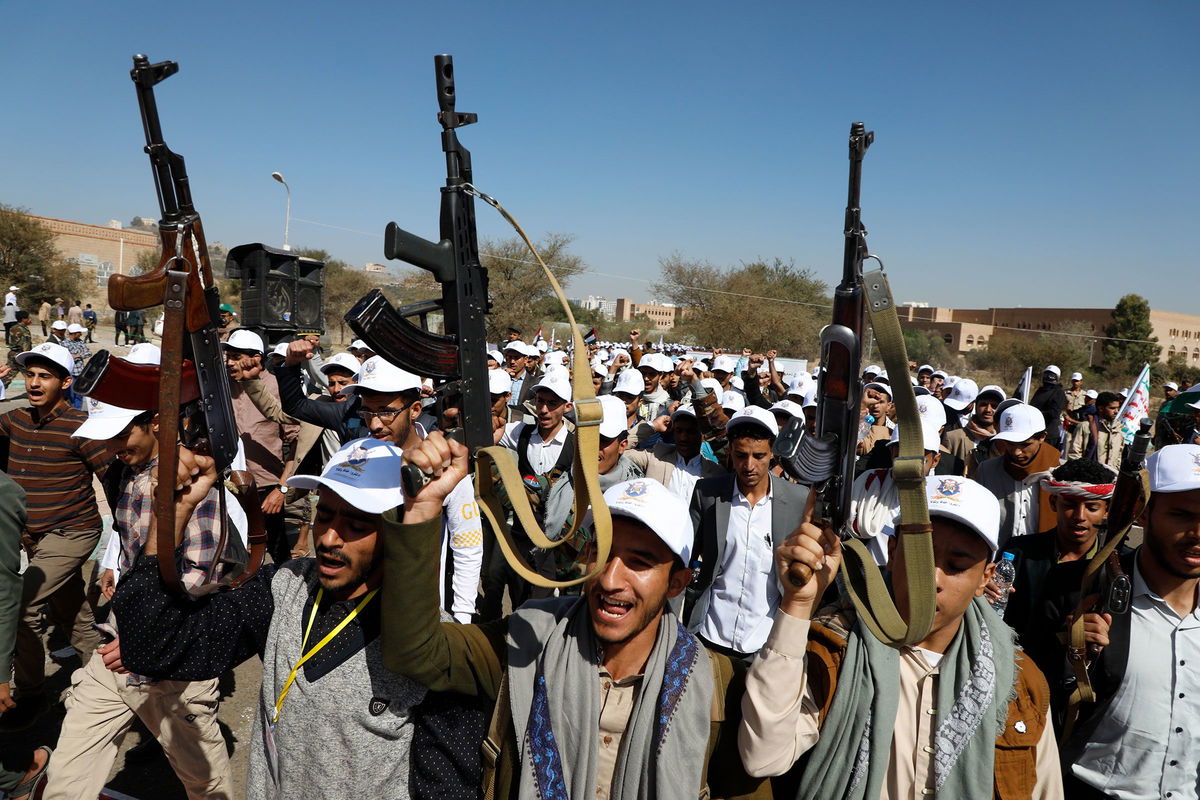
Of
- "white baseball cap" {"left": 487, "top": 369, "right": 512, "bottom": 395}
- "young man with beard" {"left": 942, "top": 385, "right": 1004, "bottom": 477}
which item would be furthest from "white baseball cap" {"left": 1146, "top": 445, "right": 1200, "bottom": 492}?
"white baseball cap" {"left": 487, "top": 369, "right": 512, "bottom": 395}

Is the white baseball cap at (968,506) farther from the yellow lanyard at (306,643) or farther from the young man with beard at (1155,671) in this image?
the yellow lanyard at (306,643)

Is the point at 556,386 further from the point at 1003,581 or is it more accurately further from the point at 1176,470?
the point at 1176,470

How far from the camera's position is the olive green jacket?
1.79m

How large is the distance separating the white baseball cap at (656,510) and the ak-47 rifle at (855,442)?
372 millimetres

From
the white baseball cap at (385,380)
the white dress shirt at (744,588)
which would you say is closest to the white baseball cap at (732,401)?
the white dress shirt at (744,588)

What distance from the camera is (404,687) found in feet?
6.52

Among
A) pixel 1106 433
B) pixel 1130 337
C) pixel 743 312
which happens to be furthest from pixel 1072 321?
pixel 1106 433

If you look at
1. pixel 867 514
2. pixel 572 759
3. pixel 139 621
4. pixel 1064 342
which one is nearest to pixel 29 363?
pixel 139 621

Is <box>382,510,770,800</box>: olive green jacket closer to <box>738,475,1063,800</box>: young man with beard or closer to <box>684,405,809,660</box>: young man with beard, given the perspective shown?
<box>738,475,1063,800</box>: young man with beard

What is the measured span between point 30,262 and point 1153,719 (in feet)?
143

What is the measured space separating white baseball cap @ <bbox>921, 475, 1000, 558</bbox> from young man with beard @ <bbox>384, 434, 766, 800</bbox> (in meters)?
0.74

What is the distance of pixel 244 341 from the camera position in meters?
5.13

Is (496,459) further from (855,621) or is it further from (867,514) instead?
(867,514)

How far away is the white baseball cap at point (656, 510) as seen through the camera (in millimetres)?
1995
